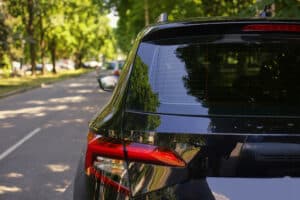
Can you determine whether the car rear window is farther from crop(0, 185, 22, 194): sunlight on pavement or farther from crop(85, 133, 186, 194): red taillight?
crop(0, 185, 22, 194): sunlight on pavement

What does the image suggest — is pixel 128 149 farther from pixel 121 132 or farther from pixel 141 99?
pixel 141 99

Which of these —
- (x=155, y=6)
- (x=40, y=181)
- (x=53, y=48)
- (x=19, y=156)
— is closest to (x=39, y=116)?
(x=19, y=156)

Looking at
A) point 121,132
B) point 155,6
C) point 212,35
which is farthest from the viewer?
point 155,6

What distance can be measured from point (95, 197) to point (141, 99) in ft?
1.74

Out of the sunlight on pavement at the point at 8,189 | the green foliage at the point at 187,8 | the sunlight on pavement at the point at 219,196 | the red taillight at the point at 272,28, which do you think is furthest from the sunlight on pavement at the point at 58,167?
the green foliage at the point at 187,8

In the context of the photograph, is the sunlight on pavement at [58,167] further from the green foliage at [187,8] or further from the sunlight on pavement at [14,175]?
the green foliage at [187,8]

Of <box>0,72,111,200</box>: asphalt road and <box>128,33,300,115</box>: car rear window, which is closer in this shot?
<box>128,33,300,115</box>: car rear window

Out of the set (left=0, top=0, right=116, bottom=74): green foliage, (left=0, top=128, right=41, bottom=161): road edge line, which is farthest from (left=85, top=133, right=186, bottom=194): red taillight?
(left=0, top=0, right=116, bottom=74): green foliage

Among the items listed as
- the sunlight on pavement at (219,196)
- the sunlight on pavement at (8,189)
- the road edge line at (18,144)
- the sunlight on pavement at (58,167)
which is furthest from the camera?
the road edge line at (18,144)

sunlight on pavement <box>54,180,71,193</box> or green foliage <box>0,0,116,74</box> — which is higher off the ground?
green foliage <box>0,0,116,74</box>

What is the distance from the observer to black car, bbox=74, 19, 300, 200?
2.28 metres

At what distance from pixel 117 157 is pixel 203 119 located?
1.43 feet

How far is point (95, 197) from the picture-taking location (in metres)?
2.61

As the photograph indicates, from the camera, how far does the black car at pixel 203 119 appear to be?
2281 millimetres
